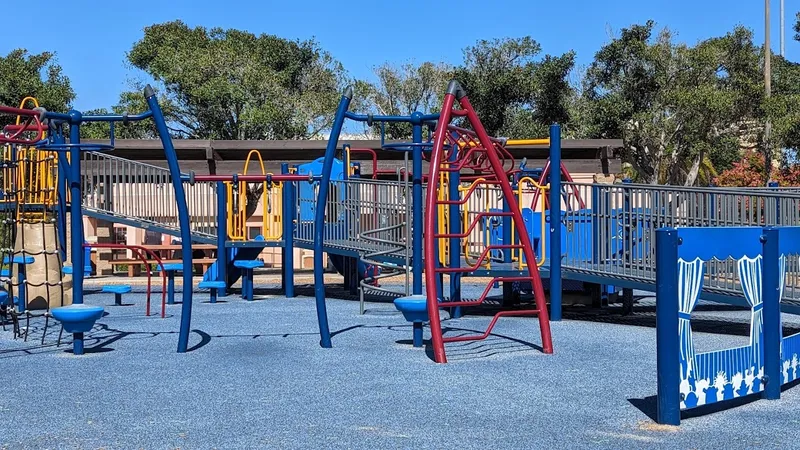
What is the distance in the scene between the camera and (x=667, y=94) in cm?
2709

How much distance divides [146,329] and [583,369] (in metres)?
5.61

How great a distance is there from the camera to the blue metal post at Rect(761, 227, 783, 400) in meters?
6.82

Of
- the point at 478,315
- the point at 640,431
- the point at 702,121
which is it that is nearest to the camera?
the point at 640,431

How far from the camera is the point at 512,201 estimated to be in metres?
9.07

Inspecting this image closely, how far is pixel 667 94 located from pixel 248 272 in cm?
1572

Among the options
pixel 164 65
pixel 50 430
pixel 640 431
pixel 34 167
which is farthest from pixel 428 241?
pixel 164 65

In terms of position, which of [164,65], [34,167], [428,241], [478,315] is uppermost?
[164,65]

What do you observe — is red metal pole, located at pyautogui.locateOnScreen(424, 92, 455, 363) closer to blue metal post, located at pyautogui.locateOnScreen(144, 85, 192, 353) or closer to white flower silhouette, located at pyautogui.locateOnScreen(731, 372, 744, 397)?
blue metal post, located at pyautogui.locateOnScreen(144, 85, 192, 353)

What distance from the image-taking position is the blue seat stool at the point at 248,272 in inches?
597

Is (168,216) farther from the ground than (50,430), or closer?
farther from the ground

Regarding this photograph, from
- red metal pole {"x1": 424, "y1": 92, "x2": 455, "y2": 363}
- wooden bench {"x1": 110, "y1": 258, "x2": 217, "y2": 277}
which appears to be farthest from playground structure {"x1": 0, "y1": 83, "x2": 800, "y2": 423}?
wooden bench {"x1": 110, "y1": 258, "x2": 217, "y2": 277}

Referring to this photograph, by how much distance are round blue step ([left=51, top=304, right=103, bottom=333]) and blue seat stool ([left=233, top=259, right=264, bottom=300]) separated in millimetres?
5958

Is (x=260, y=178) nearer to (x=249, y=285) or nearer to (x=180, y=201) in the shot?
(x=249, y=285)

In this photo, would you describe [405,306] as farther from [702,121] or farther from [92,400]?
[702,121]
